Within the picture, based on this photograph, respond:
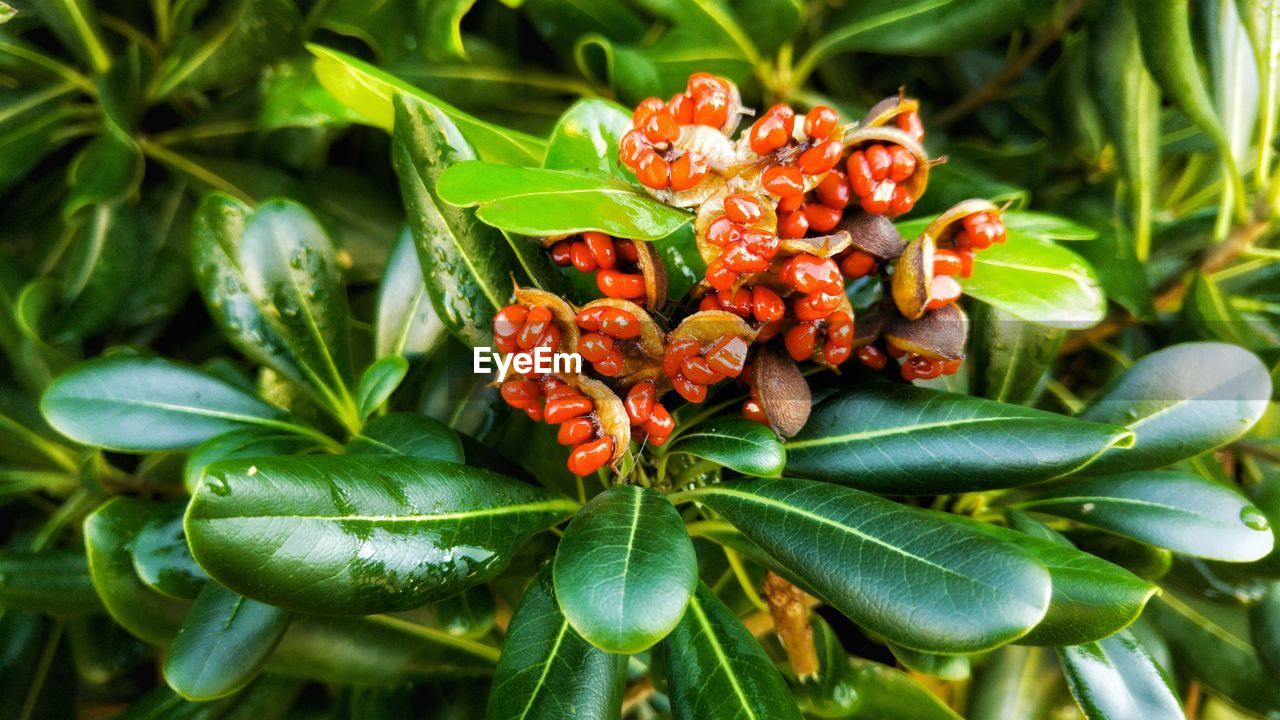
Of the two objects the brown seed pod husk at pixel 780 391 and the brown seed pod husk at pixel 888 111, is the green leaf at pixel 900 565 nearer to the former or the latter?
the brown seed pod husk at pixel 780 391

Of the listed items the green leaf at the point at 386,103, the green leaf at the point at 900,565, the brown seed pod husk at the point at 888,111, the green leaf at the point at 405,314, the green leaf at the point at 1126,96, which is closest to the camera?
the green leaf at the point at 900,565

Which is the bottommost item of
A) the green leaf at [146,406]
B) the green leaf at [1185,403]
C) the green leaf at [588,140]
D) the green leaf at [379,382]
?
the green leaf at [1185,403]

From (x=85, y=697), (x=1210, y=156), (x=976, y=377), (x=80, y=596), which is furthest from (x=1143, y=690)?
(x=85, y=697)

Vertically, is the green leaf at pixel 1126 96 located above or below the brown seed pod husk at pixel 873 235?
below

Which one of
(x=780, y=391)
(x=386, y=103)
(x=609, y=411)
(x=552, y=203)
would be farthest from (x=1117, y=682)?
(x=386, y=103)

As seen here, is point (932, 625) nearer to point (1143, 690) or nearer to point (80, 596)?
point (1143, 690)

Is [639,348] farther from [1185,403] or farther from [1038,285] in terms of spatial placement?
[1185,403]

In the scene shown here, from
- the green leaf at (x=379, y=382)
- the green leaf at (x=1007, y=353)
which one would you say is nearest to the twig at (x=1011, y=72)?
the green leaf at (x=1007, y=353)

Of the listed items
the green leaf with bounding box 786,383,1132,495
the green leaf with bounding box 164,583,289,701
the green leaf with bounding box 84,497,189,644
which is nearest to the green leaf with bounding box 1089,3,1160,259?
the green leaf with bounding box 786,383,1132,495
